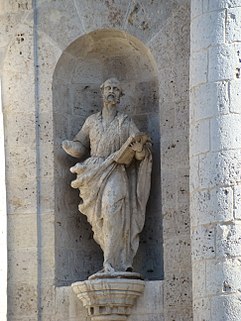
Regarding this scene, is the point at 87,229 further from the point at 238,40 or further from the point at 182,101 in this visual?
the point at 238,40

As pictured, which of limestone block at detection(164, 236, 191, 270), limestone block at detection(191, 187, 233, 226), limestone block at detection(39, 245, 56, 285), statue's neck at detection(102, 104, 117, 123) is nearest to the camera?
limestone block at detection(191, 187, 233, 226)

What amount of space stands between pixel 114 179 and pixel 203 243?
5.81 feet

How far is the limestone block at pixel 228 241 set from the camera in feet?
60.2

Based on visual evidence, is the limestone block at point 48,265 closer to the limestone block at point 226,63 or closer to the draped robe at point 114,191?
the draped robe at point 114,191

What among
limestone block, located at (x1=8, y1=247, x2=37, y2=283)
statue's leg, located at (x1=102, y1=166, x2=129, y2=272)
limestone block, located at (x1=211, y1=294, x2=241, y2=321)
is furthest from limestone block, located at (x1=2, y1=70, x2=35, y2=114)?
limestone block, located at (x1=211, y1=294, x2=241, y2=321)

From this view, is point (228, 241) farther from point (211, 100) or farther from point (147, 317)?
point (147, 317)

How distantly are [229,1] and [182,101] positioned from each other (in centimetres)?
149

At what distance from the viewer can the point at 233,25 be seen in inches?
739

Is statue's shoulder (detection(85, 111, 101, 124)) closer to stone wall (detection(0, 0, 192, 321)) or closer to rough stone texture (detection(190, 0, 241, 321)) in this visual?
stone wall (detection(0, 0, 192, 321))

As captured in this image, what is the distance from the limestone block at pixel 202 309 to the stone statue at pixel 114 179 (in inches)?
56.0

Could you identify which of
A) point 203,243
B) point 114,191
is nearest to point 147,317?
point 114,191

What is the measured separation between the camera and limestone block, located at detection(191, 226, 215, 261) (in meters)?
18.5

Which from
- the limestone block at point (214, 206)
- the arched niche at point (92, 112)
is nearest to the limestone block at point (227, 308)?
the limestone block at point (214, 206)

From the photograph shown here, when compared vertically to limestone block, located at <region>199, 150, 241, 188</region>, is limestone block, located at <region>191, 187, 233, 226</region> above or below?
below
